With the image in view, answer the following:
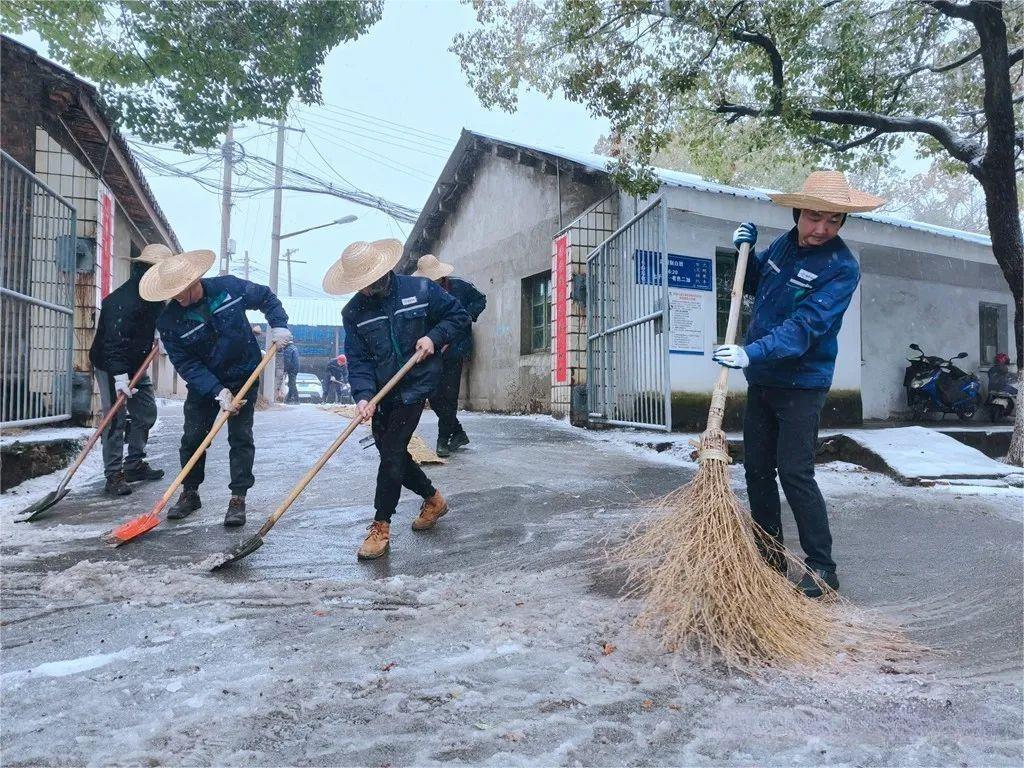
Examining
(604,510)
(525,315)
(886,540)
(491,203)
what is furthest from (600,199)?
(886,540)

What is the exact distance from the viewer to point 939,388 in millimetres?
10758

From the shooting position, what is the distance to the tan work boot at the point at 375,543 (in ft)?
11.9

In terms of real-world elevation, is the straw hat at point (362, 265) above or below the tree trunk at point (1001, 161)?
below

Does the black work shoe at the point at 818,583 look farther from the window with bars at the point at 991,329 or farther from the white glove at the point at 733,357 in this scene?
the window with bars at the point at 991,329

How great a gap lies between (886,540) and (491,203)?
33.1ft

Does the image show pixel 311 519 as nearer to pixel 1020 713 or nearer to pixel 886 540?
pixel 886 540

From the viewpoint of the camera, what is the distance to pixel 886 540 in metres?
3.91

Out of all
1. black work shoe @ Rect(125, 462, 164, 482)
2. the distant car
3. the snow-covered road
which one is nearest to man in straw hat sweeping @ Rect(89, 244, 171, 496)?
black work shoe @ Rect(125, 462, 164, 482)

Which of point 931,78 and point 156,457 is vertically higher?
point 931,78

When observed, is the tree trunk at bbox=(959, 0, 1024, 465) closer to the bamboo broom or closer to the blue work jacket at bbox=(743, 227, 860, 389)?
the blue work jacket at bbox=(743, 227, 860, 389)

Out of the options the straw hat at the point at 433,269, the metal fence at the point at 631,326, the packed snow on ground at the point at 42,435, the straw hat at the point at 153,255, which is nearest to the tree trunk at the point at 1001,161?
the metal fence at the point at 631,326

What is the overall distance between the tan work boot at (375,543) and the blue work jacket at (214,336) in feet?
4.58

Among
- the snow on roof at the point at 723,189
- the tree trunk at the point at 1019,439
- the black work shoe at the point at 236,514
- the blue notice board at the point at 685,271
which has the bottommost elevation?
the black work shoe at the point at 236,514

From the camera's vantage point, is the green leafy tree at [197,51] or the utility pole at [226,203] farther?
the utility pole at [226,203]
